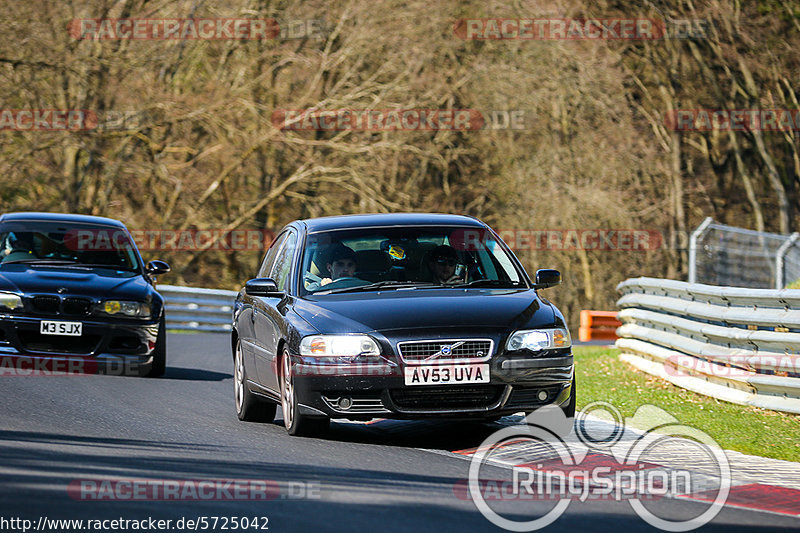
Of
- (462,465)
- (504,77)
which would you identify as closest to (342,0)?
(504,77)

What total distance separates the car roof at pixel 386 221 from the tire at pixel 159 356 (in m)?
4.13

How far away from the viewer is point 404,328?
8617 millimetres

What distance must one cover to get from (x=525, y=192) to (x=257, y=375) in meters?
27.4

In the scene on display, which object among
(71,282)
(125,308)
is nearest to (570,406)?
(125,308)

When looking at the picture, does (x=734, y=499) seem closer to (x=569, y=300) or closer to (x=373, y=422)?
(x=373, y=422)

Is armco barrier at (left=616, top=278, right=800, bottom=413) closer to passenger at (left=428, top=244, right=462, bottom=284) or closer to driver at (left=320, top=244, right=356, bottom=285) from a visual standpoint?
passenger at (left=428, top=244, right=462, bottom=284)

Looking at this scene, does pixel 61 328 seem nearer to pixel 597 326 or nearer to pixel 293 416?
pixel 293 416

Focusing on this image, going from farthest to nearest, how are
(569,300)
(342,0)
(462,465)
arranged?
(569,300) < (342,0) < (462,465)

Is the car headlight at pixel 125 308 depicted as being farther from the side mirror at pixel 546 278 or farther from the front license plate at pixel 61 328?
the side mirror at pixel 546 278

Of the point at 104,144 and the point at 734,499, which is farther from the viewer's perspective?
the point at 104,144

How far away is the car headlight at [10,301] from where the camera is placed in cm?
1338

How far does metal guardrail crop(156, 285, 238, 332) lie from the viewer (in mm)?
28672

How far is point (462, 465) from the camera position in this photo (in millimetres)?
8000

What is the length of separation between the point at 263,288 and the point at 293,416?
1.19 meters
